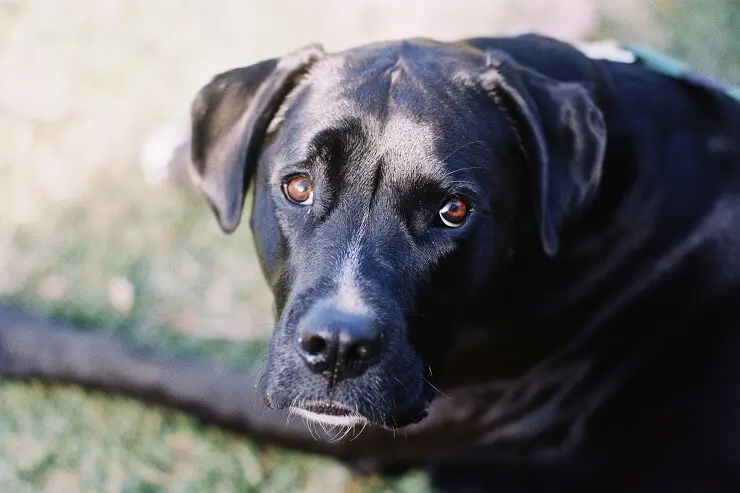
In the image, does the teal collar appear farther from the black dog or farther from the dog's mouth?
the dog's mouth

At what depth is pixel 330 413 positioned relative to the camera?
2307mm

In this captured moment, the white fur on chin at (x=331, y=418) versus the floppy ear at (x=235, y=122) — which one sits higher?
the floppy ear at (x=235, y=122)

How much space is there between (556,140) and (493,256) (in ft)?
1.29

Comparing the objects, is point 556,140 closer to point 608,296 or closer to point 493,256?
point 493,256

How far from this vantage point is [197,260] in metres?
3.92

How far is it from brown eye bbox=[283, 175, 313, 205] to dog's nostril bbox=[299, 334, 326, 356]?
424mm

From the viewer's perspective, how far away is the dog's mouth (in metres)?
2.27

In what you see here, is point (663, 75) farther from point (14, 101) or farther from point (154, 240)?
point (14, 101)

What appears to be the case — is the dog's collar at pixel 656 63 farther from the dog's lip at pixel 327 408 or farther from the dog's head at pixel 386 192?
the dog's lip at pixel 327 408

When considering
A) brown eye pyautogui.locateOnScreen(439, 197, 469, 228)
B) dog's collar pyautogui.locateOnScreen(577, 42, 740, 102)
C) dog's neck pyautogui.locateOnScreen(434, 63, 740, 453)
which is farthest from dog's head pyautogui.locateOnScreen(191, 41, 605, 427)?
dog's collar pyautogui.locateOnScreen(577, 42, 740, 102)

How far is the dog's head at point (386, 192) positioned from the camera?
7.29ft

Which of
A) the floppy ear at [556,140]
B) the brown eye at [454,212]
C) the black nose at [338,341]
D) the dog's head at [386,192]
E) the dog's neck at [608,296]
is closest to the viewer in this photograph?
the black nose at [338,341]

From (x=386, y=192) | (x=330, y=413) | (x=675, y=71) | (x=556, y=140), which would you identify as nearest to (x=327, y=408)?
(x=330, y=413)

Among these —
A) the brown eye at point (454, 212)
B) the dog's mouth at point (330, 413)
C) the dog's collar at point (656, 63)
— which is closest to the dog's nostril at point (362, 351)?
the dog's mouth at point (330, 413)
